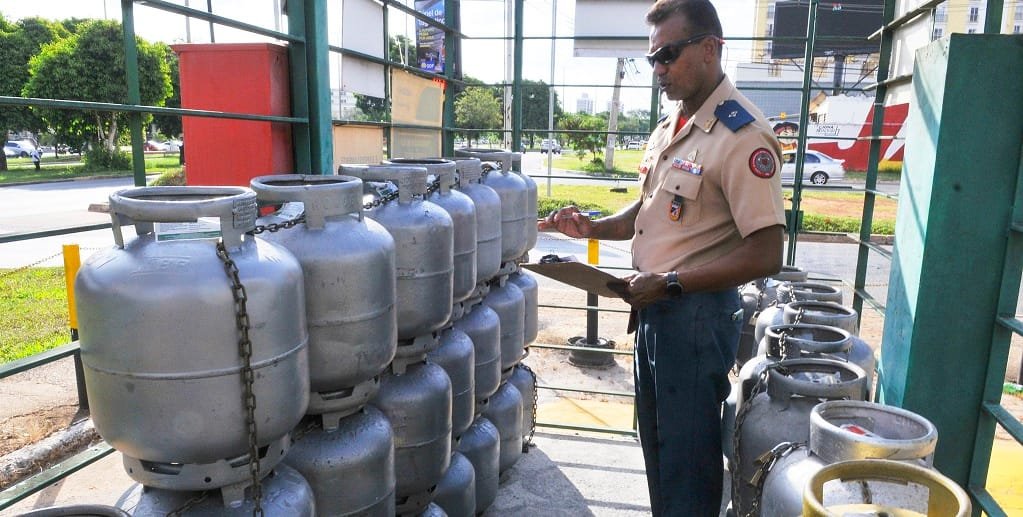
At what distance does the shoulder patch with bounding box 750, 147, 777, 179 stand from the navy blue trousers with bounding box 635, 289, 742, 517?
44cm

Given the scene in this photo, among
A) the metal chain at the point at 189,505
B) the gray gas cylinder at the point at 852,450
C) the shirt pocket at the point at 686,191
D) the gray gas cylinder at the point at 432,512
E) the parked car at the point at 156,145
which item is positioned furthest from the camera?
the parked car at the point at 156,145

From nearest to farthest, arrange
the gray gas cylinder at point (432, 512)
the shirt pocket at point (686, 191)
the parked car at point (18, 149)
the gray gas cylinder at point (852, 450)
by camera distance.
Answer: the gray gas cylinder at point (852, 450) < the shirt pocket at point (686, 191) < the gray gas cylinder at point (432, 512) < the parked car at point (18, 149)

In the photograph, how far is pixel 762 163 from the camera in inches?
88.5

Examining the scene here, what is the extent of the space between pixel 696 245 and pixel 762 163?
358 millimetres

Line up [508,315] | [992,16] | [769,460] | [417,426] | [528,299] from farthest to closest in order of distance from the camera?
[528,299]
[508,315]
[417,426]
[992,16]
[769,460]

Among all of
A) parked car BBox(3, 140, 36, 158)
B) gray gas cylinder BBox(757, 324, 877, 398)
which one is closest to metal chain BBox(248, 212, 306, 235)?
gray gas cylinder BBox(757, 324, 877, 398)

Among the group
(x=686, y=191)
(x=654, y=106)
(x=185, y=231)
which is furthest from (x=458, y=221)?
(x=654, y=106)

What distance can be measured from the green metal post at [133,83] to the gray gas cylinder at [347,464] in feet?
3.28

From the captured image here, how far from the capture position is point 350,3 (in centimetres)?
345

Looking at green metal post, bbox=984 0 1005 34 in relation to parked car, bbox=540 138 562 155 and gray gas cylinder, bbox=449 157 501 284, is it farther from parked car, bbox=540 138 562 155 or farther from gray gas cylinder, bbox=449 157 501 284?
parked car, bbox=540 138 562 155

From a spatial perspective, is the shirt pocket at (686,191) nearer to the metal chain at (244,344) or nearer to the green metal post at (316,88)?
the metal chain at (244,344)

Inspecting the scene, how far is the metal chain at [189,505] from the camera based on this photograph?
1757 millimetres

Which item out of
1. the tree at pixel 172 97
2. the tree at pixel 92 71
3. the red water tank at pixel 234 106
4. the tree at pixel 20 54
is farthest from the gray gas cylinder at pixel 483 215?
the tree at pixel 20 54

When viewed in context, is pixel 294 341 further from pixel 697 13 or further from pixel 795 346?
pixel 795 346
